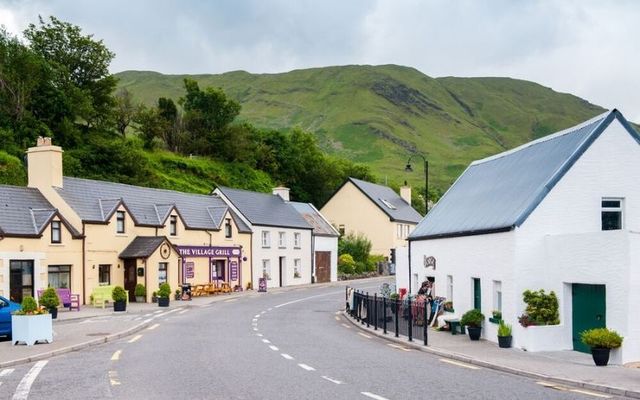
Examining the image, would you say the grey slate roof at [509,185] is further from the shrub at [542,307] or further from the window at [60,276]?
the window at [60,276]

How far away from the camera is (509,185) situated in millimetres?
26578

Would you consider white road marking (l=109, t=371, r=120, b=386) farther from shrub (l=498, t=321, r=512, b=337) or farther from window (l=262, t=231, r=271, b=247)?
window (l=262, t=231, r=271, b=247)

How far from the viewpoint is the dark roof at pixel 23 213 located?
1467 inches

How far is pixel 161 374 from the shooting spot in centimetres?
1548

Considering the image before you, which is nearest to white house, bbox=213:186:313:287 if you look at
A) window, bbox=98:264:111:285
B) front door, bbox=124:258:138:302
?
front door, bbox=124:258:138:302

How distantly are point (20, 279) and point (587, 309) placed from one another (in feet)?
93.3

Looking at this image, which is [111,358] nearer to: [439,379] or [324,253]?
[439,379]

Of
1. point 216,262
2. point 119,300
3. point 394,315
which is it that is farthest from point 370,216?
point 394,315

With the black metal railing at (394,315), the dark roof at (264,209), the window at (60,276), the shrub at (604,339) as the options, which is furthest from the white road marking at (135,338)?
the dark roof at (264,209)

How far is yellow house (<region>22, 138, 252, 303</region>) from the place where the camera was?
42000 millimetres

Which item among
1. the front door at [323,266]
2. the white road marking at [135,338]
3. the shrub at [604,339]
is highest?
the shrub at [604,339]

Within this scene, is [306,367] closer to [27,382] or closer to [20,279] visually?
[27,382]

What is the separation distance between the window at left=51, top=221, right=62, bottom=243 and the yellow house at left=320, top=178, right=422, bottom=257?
145ft

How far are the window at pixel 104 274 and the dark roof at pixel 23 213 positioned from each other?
3.08m
